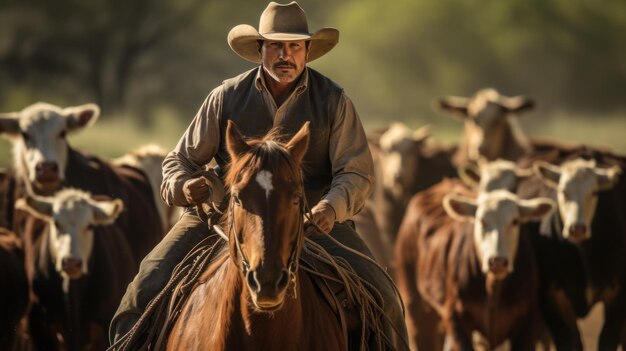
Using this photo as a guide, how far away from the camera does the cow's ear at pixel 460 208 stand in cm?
1069

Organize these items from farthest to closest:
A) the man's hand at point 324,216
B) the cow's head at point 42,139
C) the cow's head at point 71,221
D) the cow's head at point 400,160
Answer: the cow's head at point 400,160 → the cow's head at point 42,139 → the cow's head at point 71,221 → the man's hand at point 324,216

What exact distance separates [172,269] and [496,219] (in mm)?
5492

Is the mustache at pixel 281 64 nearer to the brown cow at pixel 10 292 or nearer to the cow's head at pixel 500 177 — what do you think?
the brown cow at pixel 10 292

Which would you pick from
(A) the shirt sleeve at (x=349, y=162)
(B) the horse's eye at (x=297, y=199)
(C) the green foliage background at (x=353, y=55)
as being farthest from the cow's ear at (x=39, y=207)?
(C) the green foliage background at (x=353, y=55)

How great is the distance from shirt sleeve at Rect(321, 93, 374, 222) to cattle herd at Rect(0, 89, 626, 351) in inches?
166

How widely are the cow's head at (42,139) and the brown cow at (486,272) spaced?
3.08 meters

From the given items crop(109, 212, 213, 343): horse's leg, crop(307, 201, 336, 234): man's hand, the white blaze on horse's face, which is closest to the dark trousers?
crop(109, 212, 213, 343): horse's leg

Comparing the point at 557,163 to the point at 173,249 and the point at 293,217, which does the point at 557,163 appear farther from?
the point at 293,217

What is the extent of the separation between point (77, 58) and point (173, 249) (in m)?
27.4

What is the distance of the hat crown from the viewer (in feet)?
17.3

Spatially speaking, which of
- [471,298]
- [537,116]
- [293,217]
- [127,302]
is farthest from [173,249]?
[537,116]

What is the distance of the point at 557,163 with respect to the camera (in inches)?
514

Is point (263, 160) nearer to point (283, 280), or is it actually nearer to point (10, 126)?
point (283, 280)

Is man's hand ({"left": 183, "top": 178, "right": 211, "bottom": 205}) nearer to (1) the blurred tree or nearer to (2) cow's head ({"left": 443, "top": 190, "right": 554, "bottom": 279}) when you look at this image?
(2) cow's head ({"left": 443, "top": 190, "right": 554, "bottom": 279})
